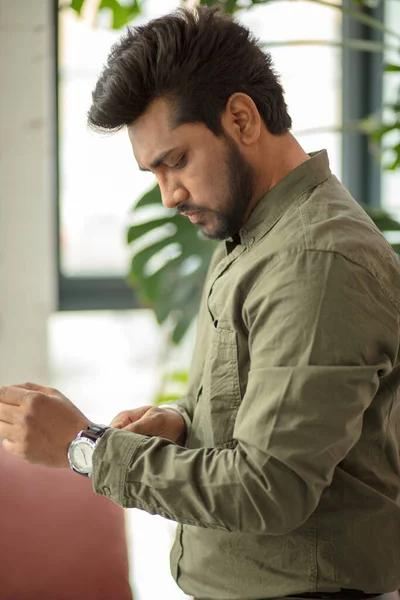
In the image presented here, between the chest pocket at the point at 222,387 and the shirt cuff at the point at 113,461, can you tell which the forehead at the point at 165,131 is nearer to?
the chest pocket at the point at 222,387

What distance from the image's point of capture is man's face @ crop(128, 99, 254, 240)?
3.74 feet

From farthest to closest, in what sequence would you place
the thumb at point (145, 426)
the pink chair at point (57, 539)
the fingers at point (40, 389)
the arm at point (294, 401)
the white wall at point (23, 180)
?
the white wall at point (23, 180) → the pink chair at point (57, 539) → the thumb at point (145, 426) → the fingers at point (40, 389) → the arm at point (294, 401)

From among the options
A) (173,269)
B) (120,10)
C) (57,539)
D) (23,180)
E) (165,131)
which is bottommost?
(57,539)

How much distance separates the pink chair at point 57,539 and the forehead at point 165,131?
0.79 meters

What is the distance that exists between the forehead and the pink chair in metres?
0.79

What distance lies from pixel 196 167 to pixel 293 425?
0.39m

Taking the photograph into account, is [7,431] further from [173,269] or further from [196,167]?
[173,269]

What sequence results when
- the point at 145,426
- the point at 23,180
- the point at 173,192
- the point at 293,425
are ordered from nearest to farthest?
the point at 293,425, the point at 173,192, the point at 145,426, the point at 23,180

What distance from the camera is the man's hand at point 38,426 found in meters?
1.13

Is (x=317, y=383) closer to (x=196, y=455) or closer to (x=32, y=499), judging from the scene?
(x=196, y=455)

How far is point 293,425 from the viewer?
98 centimetres

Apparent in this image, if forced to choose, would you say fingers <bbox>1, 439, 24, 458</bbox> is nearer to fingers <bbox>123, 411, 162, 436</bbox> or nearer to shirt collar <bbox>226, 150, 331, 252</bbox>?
fingers <bbox>123, 411, 162, 436</bbox>

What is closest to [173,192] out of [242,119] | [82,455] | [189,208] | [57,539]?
[189,208]

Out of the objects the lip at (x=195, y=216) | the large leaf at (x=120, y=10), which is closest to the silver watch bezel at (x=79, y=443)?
the lip at (x=195, y=216)
